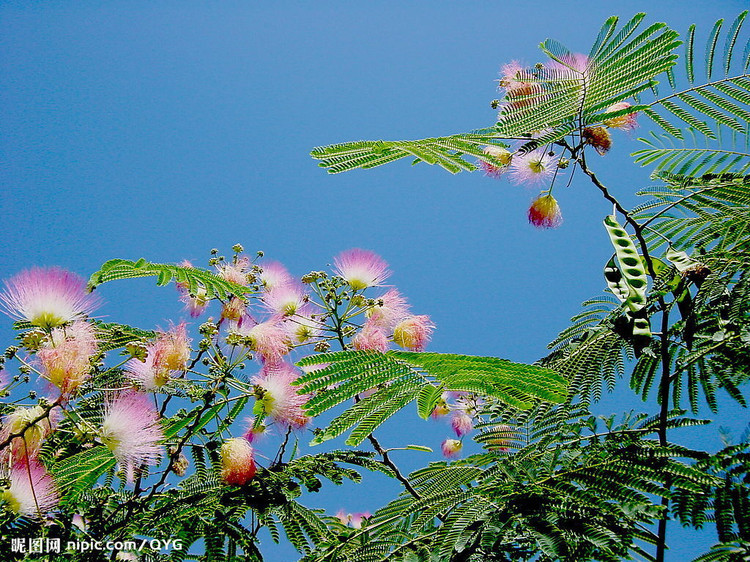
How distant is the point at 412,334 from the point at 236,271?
0.92 metres

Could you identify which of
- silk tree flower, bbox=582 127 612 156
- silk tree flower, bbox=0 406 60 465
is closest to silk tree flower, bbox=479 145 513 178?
silk tree flower, bbox=582 127 612 156

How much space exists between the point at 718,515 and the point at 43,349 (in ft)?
6.50

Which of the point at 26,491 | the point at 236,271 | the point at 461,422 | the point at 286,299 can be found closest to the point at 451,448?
the point at 461,422

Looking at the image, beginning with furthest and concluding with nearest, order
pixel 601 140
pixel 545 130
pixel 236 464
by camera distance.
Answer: pixel 601 140, pixel 236 464, pixel 545 130

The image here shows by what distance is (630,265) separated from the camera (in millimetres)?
1819

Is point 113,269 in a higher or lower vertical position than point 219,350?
higher

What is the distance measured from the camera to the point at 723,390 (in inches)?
81.7

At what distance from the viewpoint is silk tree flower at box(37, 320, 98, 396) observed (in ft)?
5.86

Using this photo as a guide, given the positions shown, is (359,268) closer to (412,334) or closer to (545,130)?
(412,334)

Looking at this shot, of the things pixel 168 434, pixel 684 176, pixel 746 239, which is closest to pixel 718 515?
pixel 746 239

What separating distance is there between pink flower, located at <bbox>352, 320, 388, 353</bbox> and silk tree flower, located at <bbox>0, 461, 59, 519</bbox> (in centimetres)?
117

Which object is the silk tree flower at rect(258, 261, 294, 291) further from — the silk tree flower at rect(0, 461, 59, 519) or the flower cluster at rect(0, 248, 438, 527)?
the silk tree flower at rect(0, 461, 59, 519)

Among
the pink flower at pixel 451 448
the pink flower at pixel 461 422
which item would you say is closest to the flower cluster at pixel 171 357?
the pink flower at pixel 461 422

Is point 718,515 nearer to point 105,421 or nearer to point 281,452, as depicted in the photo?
point 281,452
